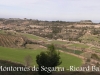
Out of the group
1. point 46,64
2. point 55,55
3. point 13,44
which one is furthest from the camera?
point 13,44

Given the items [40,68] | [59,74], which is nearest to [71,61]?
[59,74]

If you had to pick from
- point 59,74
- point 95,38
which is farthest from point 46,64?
point 95,38

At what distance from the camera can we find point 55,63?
820 inches

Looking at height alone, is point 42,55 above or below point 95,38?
above

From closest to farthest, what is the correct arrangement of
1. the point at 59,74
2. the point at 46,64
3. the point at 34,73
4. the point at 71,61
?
1. the point at 46,64
2. the point at 34,73
3. the point at 59,74
4. the point at 71,61

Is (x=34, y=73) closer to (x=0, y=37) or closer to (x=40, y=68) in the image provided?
(x=40, y=68)

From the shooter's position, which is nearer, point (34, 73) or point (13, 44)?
point (34, 73)

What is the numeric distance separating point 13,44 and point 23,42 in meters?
5.61

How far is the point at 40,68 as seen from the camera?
19.9 meters

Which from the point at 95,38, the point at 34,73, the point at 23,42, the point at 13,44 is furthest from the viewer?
the point at 95,38

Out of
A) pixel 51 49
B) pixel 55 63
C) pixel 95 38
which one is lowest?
pixel 95 38

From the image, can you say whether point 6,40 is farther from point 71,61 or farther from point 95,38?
point 95,38

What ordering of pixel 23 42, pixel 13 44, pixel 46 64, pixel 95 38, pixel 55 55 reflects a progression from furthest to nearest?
pixel 95 38 → pixel 23 42 → pixel 13 44 → pixel 55 55 → pixel 46 64

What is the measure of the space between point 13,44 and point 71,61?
2386cm
